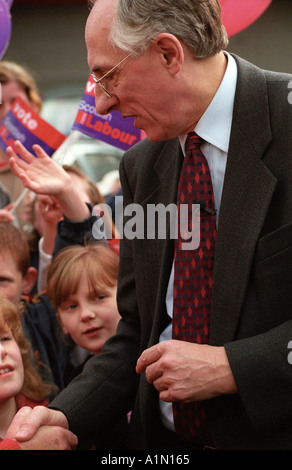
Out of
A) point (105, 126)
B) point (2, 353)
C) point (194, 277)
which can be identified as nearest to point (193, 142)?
point (194, 277)

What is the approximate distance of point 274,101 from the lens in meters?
1.86

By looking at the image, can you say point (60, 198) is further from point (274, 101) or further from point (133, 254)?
point (274, 101)

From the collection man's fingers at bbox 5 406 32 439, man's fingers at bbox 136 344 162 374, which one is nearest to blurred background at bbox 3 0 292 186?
man's fingers at bbox 5 406 32 439

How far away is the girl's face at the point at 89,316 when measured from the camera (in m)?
2.88

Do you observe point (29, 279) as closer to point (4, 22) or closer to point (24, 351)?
point (24, 351)

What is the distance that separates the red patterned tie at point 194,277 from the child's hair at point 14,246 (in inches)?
52.9

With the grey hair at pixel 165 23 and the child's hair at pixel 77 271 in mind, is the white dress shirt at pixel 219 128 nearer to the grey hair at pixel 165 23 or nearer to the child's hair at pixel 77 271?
the grey hair at pixel 165 23

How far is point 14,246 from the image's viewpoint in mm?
3172

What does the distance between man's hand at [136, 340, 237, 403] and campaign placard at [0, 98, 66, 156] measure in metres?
1.65

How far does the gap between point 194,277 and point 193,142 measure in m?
0.35

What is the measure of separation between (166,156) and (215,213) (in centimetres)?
29

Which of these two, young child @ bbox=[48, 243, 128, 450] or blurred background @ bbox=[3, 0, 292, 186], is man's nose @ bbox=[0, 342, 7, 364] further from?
blurred background @ bbox=[3, 0, 292, 186]

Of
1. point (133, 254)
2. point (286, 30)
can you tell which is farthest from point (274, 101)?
point (286, 30)

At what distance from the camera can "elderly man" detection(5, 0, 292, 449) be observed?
1744 mm
